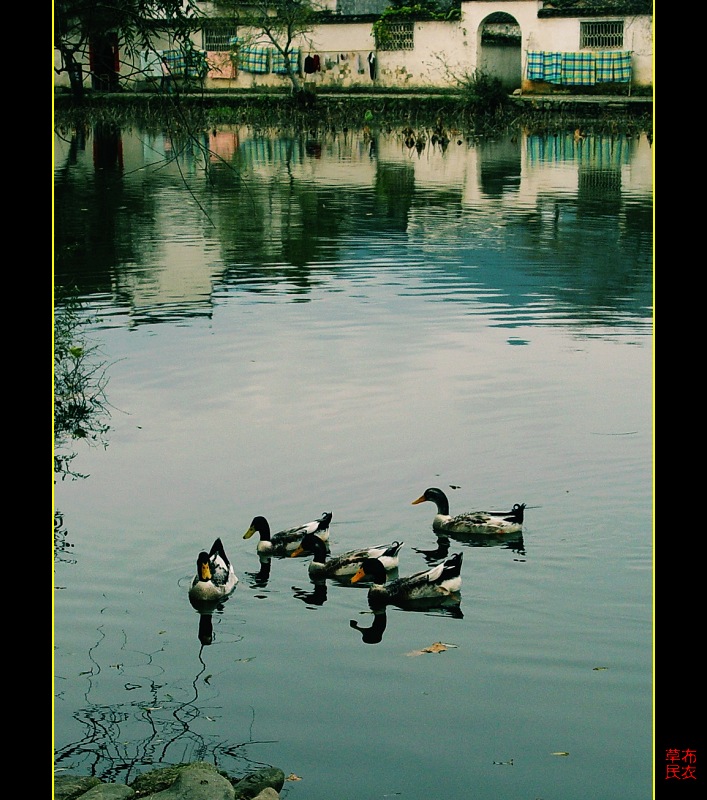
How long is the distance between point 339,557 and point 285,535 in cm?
46

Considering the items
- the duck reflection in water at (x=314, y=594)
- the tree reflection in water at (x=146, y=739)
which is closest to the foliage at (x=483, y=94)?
the duck reflection in water at (x=314, y=594)

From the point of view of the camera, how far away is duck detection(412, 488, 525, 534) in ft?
27.7

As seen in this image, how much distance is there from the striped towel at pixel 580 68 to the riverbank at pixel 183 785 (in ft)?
115

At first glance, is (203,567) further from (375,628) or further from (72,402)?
(72,402)

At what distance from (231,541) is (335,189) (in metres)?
18.0

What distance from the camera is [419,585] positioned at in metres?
7.68

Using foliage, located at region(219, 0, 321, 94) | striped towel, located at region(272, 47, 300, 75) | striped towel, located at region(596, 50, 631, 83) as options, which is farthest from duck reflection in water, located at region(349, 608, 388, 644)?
striped towel, located at region(272, 47, 300, 75)

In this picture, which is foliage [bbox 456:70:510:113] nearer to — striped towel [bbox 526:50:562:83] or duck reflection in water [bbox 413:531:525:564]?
striped towel [bbox 526:50:562:83]

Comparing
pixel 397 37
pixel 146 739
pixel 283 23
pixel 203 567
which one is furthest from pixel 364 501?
pixel 397 37

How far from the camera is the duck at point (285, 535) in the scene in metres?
8.41

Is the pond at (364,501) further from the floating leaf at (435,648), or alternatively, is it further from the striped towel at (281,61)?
the striped towel at (281,61)

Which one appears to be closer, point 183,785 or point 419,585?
point 183,785

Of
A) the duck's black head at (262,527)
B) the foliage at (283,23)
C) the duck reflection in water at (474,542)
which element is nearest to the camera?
the duck reflection in water at (474,542)

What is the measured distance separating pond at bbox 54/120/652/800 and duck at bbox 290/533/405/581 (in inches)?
4.5
